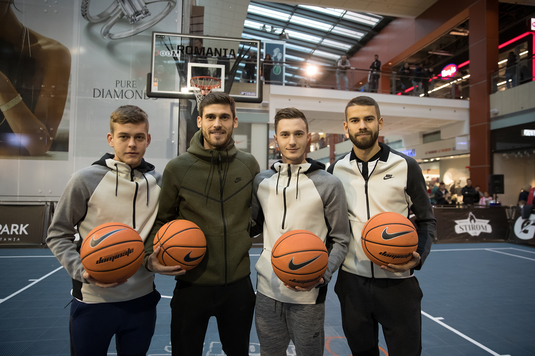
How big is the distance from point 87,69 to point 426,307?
1041cm

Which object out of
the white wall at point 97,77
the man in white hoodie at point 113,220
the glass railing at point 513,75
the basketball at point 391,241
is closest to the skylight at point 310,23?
the glass railing at point 513,75

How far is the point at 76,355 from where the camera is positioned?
174cm

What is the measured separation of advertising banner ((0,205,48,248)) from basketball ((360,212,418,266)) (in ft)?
27.8

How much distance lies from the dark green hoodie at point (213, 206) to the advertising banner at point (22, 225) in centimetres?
747

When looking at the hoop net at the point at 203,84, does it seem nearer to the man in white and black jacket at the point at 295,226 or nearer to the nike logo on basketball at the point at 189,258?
the man in white and black jacket at the point at 295,226

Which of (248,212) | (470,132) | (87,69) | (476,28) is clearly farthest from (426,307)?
(476,28)

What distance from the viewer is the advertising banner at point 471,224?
8750mm

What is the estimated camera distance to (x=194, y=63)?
7.67 m

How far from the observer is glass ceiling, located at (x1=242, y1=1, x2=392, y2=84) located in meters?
16.5

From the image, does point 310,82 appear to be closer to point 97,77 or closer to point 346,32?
point 97,77

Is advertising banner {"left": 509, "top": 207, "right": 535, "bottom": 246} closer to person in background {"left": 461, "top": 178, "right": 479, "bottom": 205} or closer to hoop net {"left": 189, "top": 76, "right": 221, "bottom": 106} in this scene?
person in background {"left": 461, "top": 178, "right": 479, "bottom": 205}

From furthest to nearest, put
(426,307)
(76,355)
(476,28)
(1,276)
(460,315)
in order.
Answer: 1. (476,28)
2. (1,276)
3. (426,307)
4. (460,315)
5. (76,355)

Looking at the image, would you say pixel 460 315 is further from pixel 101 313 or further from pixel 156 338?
pixel 101 313

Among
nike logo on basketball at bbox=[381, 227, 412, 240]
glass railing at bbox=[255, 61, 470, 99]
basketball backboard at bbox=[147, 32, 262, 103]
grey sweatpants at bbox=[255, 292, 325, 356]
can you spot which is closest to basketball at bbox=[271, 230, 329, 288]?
grey sweatpants at bbox=[255, 292, 325, 356]
